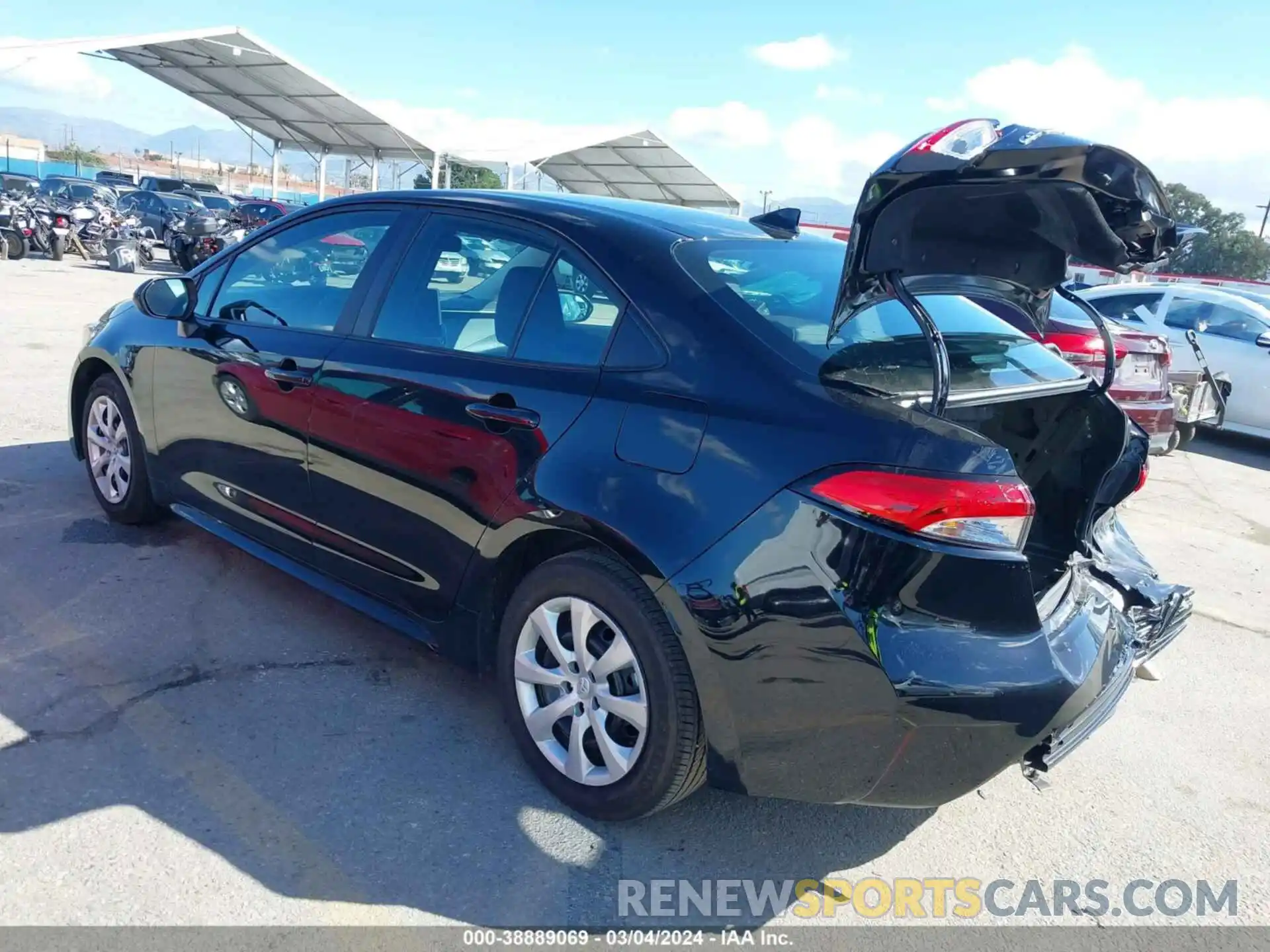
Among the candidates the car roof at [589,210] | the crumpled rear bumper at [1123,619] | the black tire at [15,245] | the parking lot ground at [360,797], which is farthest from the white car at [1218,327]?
the black tire at [15,245]

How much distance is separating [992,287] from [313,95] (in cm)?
3010

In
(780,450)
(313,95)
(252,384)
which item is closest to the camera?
(780,450)

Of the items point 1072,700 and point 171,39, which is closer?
point 1072,700

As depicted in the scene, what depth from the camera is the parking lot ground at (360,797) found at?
249 centimetres

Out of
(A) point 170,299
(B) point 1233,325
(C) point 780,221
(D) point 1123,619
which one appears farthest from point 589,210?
(B) point 1233,325

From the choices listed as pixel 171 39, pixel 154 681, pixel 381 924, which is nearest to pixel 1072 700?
pixel 381 924

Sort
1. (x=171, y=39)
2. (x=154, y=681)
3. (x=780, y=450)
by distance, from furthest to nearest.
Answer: (x=171, y=39) → (x=154, y=681) → (x=780, y=450)

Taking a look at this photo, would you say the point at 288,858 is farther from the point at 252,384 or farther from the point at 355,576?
the point at 252,384

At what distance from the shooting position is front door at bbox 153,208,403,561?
3.57m

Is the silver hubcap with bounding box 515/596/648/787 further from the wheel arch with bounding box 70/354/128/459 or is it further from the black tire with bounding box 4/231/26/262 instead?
the black tire with bounding box 4/231/26/262

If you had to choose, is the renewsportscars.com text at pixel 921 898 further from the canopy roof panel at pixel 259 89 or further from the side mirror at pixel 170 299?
the canopy roof panel at pixel 259 89

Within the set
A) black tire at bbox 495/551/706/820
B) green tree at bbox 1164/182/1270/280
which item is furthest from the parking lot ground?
green tree at bbox 1164/182/1270/280

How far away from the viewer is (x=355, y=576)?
3457mm

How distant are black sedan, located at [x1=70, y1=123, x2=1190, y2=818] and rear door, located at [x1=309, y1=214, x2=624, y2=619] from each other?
0.04 feet
